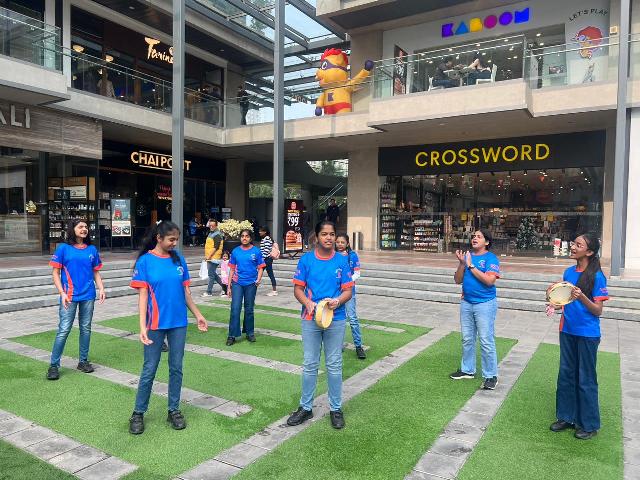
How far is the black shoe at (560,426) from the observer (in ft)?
13.0

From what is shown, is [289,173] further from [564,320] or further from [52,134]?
[564,320]

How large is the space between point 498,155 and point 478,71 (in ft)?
13.2

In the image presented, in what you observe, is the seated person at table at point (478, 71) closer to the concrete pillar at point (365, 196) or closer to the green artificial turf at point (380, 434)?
the concrete pillar at point (365, 196)

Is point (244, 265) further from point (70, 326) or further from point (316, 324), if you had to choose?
point (316, 324)

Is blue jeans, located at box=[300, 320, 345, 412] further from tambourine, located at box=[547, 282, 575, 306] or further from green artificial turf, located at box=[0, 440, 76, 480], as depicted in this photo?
green artificial turf, located at box=[0, 440, 76, 480]

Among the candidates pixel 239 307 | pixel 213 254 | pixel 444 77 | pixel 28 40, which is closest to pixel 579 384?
pixel 239 307


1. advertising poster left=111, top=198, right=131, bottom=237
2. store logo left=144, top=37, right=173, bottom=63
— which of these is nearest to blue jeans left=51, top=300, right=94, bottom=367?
advertising poster left=111, top=198, right=131, bottom=237

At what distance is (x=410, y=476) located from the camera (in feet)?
10.6

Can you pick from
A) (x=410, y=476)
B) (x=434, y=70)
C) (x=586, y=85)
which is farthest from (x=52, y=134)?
(x=586, y=85)

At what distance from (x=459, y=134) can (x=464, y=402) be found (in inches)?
504

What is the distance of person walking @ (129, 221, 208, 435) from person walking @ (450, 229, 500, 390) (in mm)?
2748

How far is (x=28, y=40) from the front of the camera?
11.8 m

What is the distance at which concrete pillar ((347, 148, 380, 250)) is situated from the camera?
18625mm

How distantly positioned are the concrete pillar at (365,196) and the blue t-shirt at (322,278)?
48.3ft
